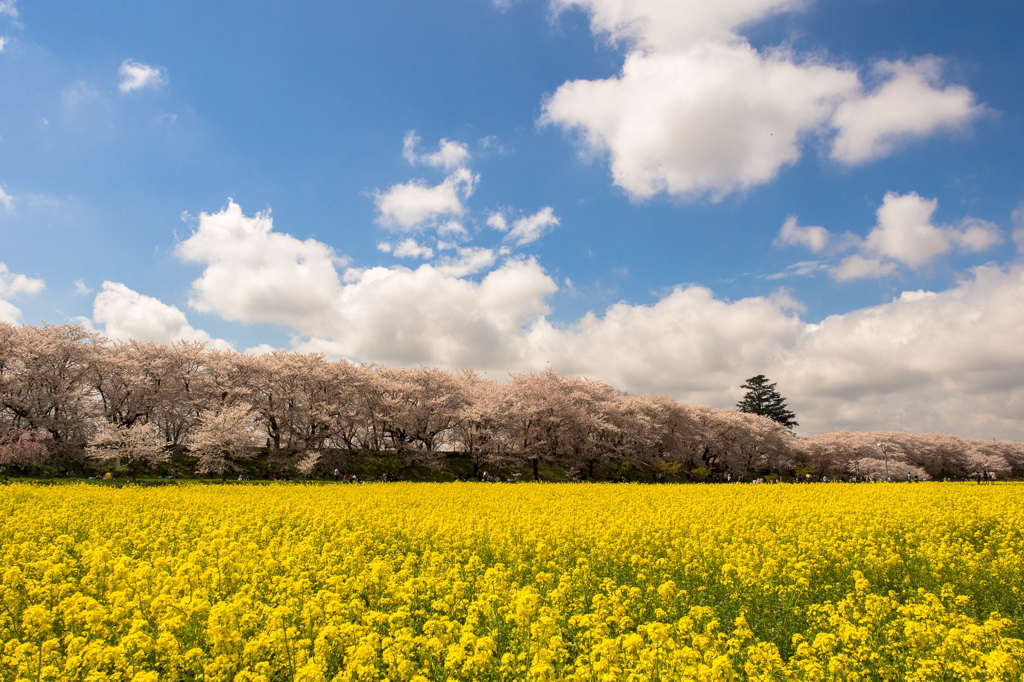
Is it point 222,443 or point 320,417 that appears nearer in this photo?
point 222,443

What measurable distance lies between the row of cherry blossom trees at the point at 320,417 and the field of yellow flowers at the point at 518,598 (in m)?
31.9

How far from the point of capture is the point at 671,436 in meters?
67.0

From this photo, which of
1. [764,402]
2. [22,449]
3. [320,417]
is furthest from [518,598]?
[764,402]

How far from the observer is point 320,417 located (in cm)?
4944

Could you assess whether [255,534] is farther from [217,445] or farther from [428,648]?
[217,445]

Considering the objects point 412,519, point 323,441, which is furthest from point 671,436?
point 412,519

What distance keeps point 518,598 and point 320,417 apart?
156 ft

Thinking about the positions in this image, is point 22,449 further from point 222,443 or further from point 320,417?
Result: point 320,417

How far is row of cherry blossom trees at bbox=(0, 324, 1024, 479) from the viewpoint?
3912cm

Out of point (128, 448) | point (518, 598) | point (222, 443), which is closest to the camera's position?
point (518, 598)

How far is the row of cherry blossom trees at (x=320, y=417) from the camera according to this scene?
1540 inches

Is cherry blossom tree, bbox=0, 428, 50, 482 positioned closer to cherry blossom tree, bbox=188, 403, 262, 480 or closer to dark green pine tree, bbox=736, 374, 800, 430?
cherry blossom tree, bbox=188, 403, 262, 480

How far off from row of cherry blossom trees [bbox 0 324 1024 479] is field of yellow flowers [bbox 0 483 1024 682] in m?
31.9

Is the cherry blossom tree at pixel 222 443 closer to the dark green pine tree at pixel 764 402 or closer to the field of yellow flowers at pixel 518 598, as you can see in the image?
the field of yellow flowers at pixel 518 598
